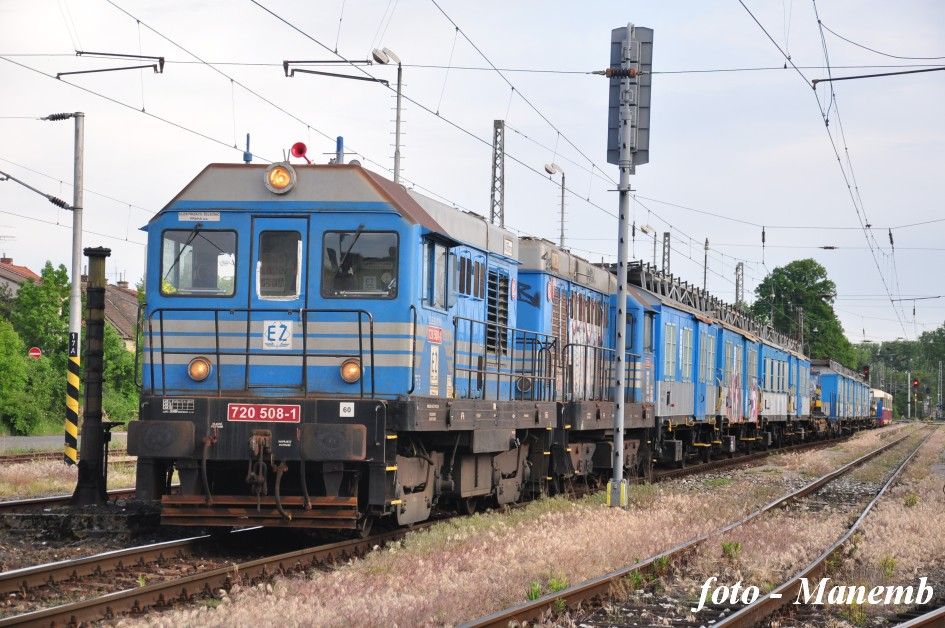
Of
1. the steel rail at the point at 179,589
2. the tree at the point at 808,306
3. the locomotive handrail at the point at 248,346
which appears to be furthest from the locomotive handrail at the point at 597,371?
the tree at the point at 808,306

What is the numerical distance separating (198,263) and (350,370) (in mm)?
2006

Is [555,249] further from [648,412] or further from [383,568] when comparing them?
[383,568]

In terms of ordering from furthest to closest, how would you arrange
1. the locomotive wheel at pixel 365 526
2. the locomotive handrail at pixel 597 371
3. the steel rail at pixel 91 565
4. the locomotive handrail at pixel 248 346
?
the locomotive handrail at pixel 597 371
the locomotive wheel at pixel 365 526
the locomotive handrail at pixel 248 346
the steel rail at pixel 91 565

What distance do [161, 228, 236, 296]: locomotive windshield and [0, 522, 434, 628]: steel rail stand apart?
2.93 metres

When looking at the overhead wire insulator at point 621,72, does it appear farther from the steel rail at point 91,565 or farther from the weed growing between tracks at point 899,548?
the steel rail at point 91,565

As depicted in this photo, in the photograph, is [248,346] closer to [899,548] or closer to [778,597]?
[778,597]

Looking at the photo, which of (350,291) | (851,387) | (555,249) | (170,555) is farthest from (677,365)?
(851,387)

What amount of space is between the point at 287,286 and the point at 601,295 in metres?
10.5

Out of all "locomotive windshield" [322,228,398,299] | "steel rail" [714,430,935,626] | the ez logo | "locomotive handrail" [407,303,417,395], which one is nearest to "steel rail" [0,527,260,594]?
the ez logo

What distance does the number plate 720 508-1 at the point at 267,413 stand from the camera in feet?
37.0

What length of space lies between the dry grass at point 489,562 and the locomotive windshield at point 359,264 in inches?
105

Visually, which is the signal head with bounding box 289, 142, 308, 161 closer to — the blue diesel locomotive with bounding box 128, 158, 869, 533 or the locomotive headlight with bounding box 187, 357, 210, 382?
the blue diesel locomotive with bounding box 128, 158, 869, 533

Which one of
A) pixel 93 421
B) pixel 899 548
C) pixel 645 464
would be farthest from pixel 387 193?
pixel 645 464

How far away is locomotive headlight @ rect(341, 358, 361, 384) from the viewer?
1177cm
